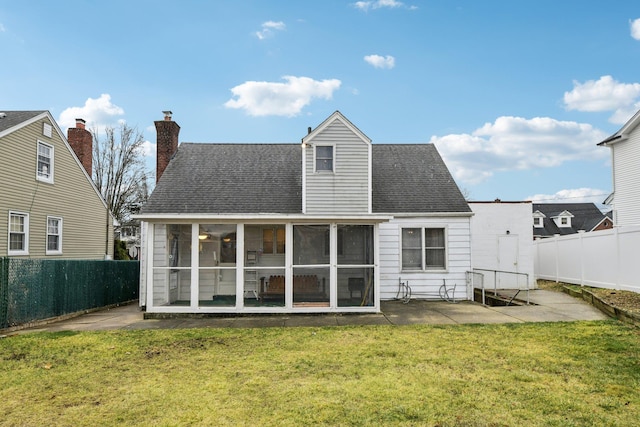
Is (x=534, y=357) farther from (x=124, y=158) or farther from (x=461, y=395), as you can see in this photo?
(x=124, y=158)

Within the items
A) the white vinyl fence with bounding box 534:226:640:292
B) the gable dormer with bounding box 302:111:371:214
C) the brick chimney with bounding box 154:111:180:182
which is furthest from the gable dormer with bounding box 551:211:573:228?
the brick chimney with bounding box 154:111:180:182

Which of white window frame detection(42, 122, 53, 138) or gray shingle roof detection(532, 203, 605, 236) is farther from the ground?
white window frame detection(42, 122, 53, 138)

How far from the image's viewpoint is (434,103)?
18.5 metres

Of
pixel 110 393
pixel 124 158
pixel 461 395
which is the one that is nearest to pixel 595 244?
pixel 461 395

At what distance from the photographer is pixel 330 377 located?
5.99m

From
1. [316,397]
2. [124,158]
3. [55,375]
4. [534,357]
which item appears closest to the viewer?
[316,397]

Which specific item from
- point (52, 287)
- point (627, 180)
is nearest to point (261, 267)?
point (52, 287)

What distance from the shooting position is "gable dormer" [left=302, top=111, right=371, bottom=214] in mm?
12922

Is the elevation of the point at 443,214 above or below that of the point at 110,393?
above

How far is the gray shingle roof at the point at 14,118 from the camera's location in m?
15.2

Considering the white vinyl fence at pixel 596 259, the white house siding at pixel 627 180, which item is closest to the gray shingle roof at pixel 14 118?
the white vinyl fence at pixel 596 259

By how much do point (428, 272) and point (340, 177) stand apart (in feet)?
14.3

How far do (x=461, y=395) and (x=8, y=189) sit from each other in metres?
16.2

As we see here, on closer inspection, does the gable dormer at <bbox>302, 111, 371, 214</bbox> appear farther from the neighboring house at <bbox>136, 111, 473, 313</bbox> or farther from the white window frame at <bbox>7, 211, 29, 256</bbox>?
the white window frame at <bbox>7, 211, 29, 256</bbox>
